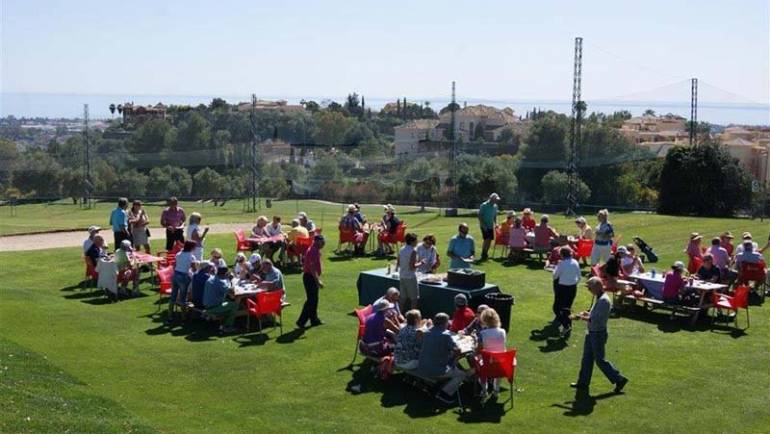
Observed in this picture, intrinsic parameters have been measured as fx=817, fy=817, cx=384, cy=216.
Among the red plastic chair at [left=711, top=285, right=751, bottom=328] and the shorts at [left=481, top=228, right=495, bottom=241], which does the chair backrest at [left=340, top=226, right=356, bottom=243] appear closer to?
the shorts at [left=481, top=228, right=495, bottom=241]

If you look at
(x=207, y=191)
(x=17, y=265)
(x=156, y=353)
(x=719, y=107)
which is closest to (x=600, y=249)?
(x=156, y=353)

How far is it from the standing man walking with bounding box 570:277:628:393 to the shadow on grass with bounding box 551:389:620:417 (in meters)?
0.18

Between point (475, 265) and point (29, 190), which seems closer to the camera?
point (475, 265)

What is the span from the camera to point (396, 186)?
80438mm

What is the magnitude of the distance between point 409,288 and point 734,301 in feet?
18.9

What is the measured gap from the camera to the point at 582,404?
414 inches

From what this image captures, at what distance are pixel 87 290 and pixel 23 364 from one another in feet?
21.2

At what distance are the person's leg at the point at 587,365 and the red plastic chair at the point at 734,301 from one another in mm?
4617

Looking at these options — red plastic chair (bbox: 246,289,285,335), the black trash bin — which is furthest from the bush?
red plastic chair (bbox: 246,289,285,335)

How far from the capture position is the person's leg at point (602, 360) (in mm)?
10922

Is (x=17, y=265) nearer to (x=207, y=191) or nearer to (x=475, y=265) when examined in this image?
(x=475, y=265)

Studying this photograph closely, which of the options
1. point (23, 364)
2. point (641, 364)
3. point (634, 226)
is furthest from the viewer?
point (634, 226)

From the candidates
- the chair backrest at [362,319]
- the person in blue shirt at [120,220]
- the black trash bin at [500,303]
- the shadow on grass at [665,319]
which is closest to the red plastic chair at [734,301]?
the shadow on grass at [665,319]

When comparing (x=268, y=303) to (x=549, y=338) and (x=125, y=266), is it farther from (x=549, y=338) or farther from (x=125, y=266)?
(x=549, y=338)
